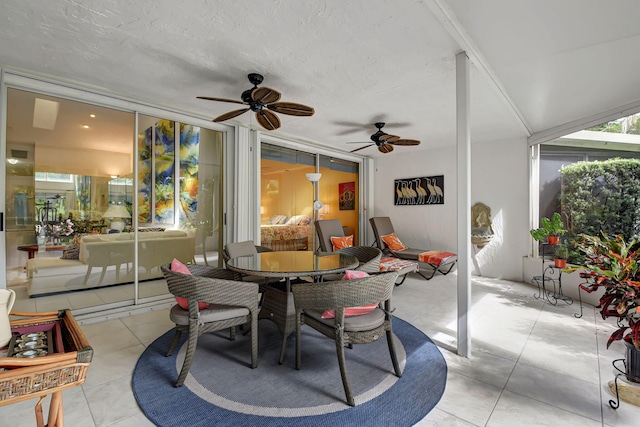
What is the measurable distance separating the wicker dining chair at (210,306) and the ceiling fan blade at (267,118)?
1.75 m

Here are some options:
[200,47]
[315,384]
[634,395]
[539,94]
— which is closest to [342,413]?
[315,384]

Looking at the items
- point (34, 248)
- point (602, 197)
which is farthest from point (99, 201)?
point (602, 197)

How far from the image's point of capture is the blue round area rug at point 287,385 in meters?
1.69

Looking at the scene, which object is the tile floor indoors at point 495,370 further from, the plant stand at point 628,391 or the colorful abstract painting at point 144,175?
the colorful abstract painting at point 144,175

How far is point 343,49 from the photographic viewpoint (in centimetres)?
241

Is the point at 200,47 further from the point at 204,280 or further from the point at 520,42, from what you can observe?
the point at 520,42

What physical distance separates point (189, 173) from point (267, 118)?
173cm

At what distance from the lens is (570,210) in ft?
14.0

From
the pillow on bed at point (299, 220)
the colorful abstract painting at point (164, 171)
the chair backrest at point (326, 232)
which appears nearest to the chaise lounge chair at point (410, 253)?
the chair backrest at point (326, 232)

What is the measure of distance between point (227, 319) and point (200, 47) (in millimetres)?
2150

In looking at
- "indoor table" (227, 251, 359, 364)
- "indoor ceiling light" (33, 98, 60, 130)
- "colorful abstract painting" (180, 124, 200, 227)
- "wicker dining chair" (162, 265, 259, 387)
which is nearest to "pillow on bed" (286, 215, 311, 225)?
"colorful abstract painting" (180, 124, 200, 227)

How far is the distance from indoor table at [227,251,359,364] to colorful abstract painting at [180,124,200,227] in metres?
1.70

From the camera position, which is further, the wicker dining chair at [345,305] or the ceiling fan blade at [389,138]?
the ceiling fan blade at [389,138]

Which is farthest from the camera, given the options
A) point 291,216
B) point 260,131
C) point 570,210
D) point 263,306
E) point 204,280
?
point 291,216
